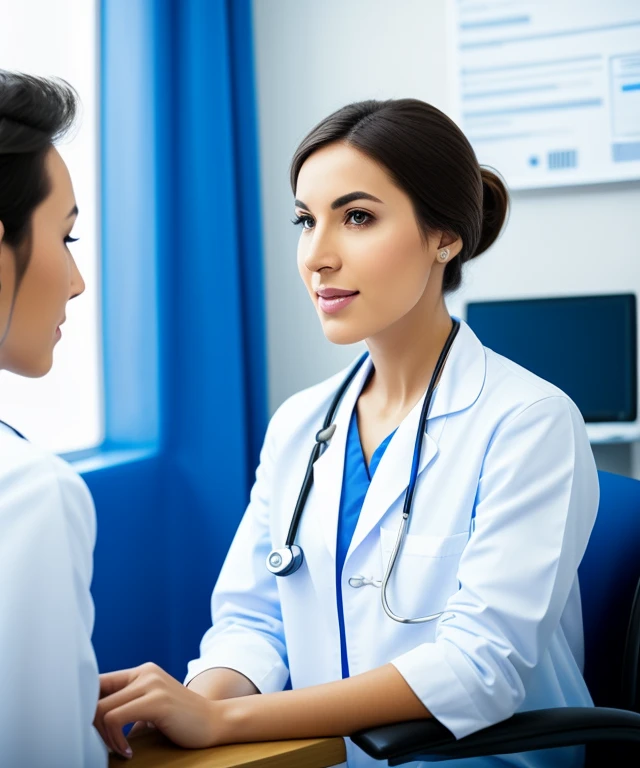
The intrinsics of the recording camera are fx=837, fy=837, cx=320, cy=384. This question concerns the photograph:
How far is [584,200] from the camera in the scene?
231 centimetres

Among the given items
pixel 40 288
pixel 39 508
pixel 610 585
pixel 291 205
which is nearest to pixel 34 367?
pixel 40 288

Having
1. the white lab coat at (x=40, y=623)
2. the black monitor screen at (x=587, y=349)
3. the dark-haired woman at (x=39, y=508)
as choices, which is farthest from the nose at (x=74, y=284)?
the black monitor screen at (x=587, y=349)

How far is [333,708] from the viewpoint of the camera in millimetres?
932

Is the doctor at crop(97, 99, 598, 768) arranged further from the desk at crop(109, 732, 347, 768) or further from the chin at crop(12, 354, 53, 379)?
the chin at crop(12, 354, 53, 379)

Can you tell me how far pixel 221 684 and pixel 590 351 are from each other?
1358 mm

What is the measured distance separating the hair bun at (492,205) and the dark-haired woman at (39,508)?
26.6 inches

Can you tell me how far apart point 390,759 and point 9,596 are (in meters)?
0.42

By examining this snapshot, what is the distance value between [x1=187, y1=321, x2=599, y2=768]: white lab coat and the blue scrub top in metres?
0.01

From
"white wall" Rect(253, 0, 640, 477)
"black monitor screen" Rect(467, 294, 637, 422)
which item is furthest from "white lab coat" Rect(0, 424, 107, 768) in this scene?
"white wall" Rect(253, 0, 640, 477)

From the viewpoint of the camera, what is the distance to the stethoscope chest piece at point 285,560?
1.13 m

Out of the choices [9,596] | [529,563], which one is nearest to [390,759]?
[529,563]

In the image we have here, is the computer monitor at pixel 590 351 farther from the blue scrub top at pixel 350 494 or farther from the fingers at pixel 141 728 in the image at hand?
the fingers at pixel 141 728

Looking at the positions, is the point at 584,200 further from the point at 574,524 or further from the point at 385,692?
the point at 385,692

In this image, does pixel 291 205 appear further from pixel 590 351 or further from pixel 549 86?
pixel 590 351
